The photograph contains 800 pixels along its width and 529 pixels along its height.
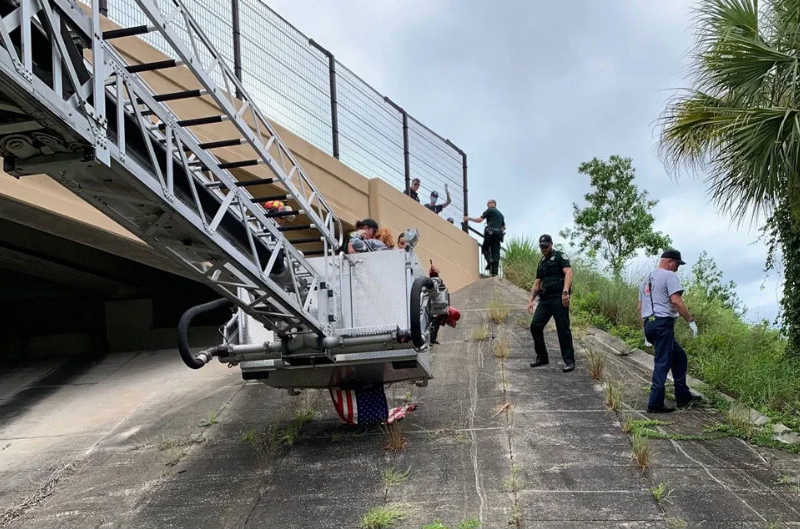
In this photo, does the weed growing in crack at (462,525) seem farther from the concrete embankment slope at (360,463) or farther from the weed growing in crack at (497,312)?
the weed growing in crack at (497,312)

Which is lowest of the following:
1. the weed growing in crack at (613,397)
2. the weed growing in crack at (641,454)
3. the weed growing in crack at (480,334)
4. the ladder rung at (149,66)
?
the weed growing in crack at (641,454)

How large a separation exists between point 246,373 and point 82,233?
383 centimetres

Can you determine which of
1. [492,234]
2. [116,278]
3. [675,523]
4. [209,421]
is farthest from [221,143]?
[492,234]

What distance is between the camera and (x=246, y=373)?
719 cm

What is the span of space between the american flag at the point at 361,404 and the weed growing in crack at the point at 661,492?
2.84m

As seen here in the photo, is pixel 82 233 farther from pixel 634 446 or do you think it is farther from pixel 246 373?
pixel 634 446

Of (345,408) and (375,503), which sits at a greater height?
(345,408)

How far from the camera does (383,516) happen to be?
18.8 ft

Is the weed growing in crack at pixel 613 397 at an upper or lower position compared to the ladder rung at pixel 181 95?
lower

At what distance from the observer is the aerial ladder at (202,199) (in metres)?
4.12

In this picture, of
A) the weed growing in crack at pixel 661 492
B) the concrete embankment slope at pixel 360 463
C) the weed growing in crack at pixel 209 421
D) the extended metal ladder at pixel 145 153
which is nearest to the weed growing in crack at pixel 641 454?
the concrete embankment slope at pixel 360 463

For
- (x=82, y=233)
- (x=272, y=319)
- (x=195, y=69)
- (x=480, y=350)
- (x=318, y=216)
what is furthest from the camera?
(x=480, y=350)

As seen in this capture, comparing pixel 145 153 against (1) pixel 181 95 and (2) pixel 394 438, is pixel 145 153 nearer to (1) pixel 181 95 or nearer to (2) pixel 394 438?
(1) pixel 181 95

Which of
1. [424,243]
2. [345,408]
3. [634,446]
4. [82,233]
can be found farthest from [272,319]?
[424,243]
